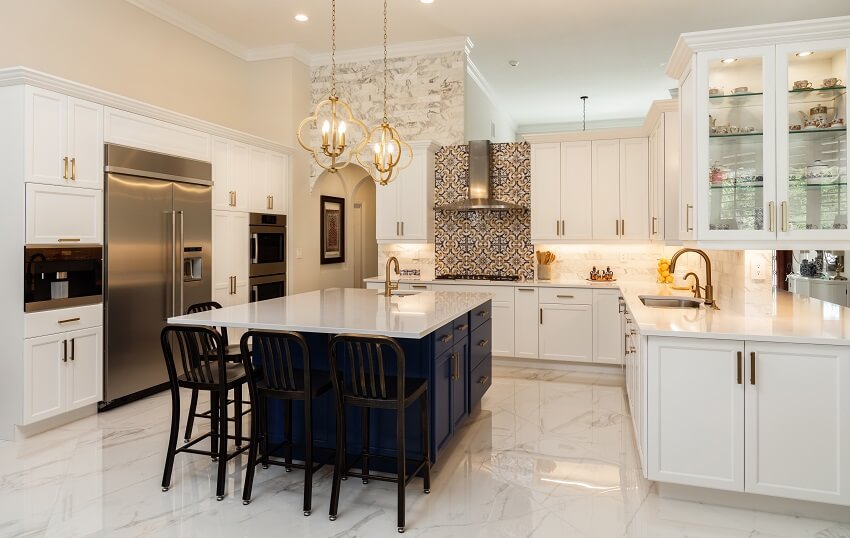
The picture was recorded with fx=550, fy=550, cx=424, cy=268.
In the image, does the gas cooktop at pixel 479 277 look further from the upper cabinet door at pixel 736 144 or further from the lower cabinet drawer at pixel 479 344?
the upper cabinet door at pixel 736 144

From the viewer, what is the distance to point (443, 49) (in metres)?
6.32

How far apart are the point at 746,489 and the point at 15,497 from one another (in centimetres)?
371

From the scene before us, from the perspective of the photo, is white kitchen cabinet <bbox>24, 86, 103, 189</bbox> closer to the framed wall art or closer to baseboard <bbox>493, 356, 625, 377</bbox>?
the framed wall art

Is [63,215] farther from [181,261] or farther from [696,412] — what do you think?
[696,412]

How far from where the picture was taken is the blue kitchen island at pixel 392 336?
291 centimetres

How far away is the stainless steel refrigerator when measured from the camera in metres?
4.26

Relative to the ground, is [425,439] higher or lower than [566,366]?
higher

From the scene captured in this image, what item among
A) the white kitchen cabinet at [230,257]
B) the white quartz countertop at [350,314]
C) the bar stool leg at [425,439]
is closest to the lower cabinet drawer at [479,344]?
the white quartz countertop at [350,314]

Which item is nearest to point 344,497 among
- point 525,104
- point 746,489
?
point 746,489

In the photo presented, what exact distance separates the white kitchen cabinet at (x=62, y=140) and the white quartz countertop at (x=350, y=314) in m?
1.43

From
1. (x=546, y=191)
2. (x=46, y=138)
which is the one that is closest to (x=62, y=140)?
(x=46, y=138)

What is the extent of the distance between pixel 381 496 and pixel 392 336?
0.89 m

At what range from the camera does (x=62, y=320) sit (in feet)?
12.8

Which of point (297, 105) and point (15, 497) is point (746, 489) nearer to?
point (15, 497)
